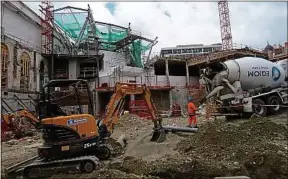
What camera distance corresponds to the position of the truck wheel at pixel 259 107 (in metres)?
15.2

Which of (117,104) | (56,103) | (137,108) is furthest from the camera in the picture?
(137,108)

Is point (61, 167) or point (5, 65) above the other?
point (5, 65)

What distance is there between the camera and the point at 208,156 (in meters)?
7.72

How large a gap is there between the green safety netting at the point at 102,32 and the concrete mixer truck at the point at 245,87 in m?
25.2

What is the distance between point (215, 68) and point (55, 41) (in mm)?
28172

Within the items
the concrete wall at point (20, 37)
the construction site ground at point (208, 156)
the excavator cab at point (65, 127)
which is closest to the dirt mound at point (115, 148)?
the construction site ground at point (208, 156)

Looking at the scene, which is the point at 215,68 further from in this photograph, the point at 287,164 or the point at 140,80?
the point at 140,80

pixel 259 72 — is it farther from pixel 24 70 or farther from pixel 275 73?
pixel 24 70

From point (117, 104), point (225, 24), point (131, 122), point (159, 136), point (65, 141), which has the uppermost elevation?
point (225, 24)

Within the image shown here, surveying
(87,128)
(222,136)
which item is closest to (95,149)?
(87,128)

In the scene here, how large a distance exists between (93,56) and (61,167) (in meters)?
30.8

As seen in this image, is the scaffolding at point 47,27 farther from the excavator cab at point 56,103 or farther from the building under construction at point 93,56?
the excavator cab at point 56,103

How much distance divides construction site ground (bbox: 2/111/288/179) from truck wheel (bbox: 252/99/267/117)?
4.64 meters

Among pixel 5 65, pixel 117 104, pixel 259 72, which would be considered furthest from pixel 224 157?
pixel 5 65
